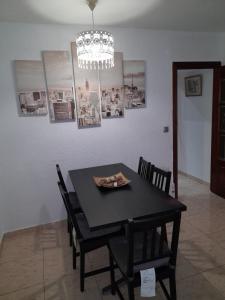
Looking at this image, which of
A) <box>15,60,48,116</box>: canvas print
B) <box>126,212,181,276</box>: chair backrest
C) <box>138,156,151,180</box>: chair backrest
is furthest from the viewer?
<box>15,60,48,116</box>: canvas print

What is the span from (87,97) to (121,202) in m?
1.57

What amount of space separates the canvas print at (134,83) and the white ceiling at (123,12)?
462 mm

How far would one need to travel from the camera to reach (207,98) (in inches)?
Answer: 150

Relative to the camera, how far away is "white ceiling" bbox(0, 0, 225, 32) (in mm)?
2135

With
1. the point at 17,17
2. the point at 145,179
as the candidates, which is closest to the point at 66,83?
the point at 17,17

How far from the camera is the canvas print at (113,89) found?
2.91 metres

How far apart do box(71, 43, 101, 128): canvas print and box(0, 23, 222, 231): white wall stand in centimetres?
13

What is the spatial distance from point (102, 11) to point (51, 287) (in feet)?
8.84

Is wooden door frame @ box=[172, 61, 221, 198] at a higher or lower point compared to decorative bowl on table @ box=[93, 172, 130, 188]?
higher

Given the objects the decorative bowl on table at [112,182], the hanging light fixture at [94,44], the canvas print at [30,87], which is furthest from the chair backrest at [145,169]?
the canvas print at [30,87]

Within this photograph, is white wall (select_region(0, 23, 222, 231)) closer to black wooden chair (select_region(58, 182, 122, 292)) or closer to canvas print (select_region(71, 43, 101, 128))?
canvas print (select_region(71, 43, 101, 128))

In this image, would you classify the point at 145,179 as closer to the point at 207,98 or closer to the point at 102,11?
the point at 102,11

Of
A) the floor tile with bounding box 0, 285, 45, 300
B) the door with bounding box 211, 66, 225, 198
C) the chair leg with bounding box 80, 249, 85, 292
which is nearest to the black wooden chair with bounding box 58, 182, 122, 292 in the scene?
the chair leg with bounding box 80, 249, 85, 292

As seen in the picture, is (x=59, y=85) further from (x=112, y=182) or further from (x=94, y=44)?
(x=112, y=182)
